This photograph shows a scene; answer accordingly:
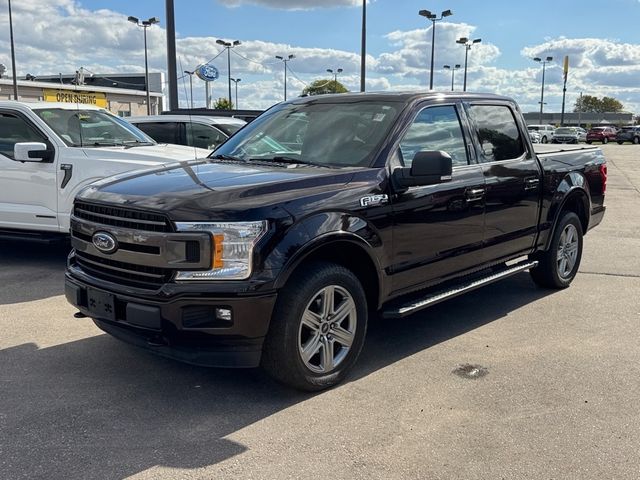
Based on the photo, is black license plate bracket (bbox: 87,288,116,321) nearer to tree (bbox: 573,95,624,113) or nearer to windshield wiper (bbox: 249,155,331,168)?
windshield wiper (bbox: 249,155,331,168)

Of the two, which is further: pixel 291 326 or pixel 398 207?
pixel 398 207

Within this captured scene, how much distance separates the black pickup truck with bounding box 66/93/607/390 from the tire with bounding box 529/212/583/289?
718 mm

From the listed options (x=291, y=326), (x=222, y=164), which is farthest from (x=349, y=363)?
(x=222, y=164)

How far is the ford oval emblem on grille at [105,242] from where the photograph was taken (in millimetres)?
3763

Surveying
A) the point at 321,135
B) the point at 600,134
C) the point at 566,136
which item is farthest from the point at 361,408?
the point at 600,134

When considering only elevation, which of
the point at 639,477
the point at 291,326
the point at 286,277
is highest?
the point at 286,277

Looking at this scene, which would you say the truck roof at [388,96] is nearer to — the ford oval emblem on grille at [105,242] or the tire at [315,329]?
the tire at [315,329]

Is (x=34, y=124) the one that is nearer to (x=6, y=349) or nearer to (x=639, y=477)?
(x=6, y=349)

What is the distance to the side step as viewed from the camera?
438 cm

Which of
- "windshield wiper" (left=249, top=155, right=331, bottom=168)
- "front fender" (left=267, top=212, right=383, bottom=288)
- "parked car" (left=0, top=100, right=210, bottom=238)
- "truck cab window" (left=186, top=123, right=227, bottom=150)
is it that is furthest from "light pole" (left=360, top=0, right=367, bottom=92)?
"front fender" (left=267, top=212, right=383, bottom=288)

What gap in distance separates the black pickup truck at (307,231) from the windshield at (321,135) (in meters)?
0.01

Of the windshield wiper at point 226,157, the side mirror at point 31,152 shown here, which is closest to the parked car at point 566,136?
the side mirror at point 31,152

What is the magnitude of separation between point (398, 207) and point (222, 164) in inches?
53.3

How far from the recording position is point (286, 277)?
360 cm
